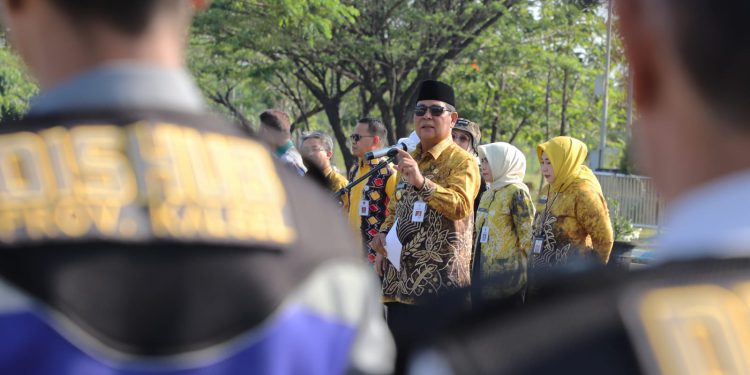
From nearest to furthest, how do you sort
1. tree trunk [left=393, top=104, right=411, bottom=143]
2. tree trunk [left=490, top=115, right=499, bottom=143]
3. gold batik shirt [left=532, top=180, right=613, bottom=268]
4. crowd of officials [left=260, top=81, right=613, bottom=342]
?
crowd of officials [left=260, top=81, right=613, bottom=342]
gold batik shirt [left=532, top=180, right=613, bottom=268]
tree trunk [left=393, top=104, right=411, bottom=143]
tree trunk [left=490, top=115, right=499, bottom=143]

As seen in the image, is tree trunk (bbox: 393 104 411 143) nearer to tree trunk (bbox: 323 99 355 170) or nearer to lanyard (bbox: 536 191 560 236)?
tree trunk (bbox: 323 99 355 170)

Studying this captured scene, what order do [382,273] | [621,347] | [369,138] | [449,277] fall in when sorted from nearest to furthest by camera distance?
1. [621,347]
2. [449,277]
3. [382,273]
4. [369,138]

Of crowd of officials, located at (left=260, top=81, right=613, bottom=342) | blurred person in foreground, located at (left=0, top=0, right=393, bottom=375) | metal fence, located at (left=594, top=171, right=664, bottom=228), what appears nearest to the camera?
blurred person in foreground, located at (left=0, top=0, right=393, bottom=375)

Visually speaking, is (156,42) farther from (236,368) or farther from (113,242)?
(236,368)

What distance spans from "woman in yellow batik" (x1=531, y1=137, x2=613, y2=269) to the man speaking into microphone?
1.70 ft

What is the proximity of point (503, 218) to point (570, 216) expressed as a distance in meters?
0.49

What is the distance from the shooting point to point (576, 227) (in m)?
6.22

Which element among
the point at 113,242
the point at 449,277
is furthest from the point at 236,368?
the point at 449,277

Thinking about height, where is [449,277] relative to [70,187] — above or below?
below

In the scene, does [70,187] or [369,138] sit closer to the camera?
[70,187]

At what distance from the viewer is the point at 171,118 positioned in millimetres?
1463

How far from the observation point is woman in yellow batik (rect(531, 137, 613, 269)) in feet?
20.2

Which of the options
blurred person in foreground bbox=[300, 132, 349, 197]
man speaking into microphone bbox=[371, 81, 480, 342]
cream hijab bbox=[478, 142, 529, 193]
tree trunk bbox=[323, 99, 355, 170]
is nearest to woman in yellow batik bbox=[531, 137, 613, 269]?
cream hijab bbox=[478, 142, 529, 193]

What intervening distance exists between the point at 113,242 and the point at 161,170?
13 cm
